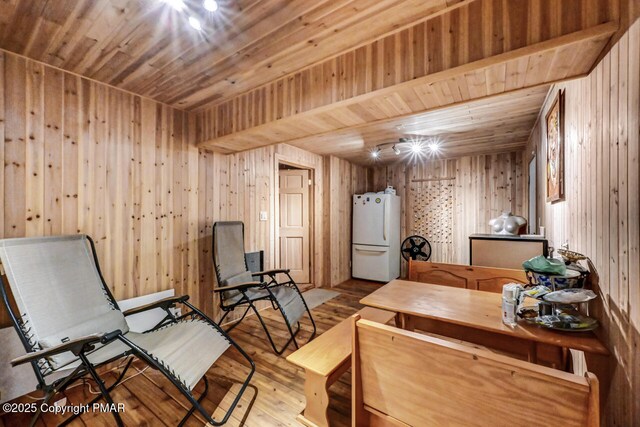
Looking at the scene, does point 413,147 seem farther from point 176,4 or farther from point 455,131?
point 176,4

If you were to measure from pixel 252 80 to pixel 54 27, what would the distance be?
116cm

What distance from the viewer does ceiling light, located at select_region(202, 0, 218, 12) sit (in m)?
1.29

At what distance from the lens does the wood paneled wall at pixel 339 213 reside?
4715mm

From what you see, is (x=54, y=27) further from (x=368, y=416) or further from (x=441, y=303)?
(x=441, y=303)

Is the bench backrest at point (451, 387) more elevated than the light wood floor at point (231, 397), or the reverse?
the bench backrest at point (451, 387)

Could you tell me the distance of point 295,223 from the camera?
4.49 metres

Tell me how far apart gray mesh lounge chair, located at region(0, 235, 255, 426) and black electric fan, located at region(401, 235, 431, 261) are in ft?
13.3

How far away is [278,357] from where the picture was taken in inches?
92.5

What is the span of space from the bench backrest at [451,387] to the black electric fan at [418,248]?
425cm

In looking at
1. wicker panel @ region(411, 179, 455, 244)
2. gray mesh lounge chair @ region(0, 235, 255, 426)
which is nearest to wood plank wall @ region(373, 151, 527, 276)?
wicker panel @ region(411, 179, 455, 244)

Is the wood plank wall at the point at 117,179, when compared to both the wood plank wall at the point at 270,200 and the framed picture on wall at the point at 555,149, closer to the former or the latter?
the wood plank wall at the point at 270,200

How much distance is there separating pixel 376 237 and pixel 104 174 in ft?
13.4

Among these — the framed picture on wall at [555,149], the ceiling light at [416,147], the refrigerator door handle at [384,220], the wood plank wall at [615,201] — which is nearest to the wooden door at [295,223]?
the refrigerator door handle at [384,220]

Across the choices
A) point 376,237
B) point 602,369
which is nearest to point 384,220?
point 376,237
